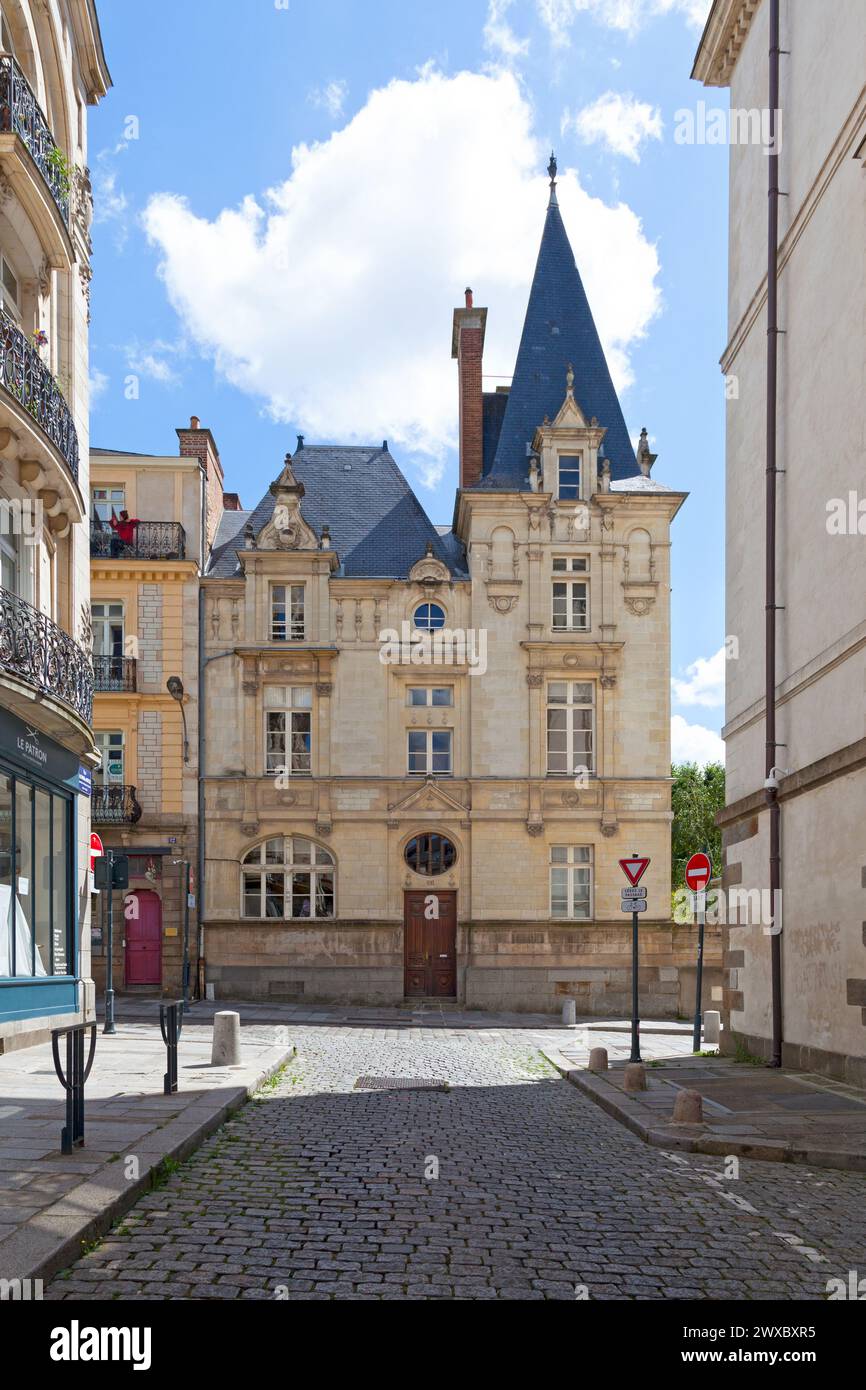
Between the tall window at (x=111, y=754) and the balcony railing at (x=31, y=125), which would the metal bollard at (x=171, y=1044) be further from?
the tall window at (x=111, y=754)

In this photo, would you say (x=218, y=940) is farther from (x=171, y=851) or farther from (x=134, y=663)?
(x=134, y=663)

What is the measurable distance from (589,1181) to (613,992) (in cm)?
2205

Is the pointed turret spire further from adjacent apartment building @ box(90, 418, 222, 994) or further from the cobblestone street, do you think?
the cobblestone street

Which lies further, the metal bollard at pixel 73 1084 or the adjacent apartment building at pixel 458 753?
the adjacent apartment building at pixel 458 753

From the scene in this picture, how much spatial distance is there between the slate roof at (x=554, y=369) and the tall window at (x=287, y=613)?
5.45 m

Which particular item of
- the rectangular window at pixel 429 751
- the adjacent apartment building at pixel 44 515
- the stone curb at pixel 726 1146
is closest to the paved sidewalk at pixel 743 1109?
the stone curb at pixel 726 1146

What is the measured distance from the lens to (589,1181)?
8.77 meters

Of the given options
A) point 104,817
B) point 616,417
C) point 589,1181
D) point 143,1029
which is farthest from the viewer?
point 616,417

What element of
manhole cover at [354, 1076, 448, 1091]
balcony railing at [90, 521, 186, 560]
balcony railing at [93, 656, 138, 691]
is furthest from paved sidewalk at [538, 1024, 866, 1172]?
balcony railing at [90, 521, 186, 560]

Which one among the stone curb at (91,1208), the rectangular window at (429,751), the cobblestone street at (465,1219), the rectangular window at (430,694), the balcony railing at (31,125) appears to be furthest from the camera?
the rectangular window at (430,694)

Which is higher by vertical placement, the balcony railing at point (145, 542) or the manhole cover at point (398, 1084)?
the balcony railing at point (145, 542)

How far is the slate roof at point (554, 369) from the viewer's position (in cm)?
3278

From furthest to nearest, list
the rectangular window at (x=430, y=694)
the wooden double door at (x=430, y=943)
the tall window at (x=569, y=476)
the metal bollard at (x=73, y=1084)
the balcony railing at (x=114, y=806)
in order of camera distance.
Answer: the tall window at (x=569, y=476), the rectangular window at (x=430, y=694), the wooden double door at (x=430, y=943), the balcony railing at (x=114, y=806), the metal bollard at (x=73, y=1084)

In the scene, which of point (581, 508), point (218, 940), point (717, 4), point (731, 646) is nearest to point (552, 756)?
point (581, 508)
